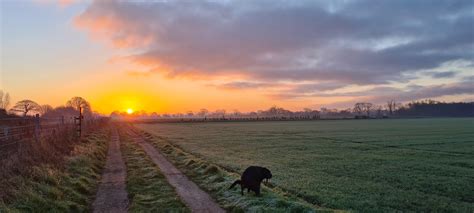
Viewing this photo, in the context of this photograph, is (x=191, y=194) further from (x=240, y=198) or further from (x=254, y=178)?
(x=254, y=178)

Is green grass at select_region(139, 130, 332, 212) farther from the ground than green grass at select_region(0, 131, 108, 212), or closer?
closer

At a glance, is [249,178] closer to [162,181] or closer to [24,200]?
[162,181]

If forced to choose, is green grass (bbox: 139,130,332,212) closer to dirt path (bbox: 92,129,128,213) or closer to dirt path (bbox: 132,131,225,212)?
dirt path (bbox: 132,131,225,212)

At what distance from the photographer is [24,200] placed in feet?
33.2

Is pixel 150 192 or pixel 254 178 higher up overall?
pixel 254 178

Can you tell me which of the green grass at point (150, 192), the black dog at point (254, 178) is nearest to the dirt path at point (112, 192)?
the green grass at point (150, 192)

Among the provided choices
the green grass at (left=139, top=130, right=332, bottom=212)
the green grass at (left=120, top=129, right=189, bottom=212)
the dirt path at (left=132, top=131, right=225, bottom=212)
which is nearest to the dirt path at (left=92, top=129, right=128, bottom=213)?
the green grass at (left=120, top=129, right=189, bottom=212)

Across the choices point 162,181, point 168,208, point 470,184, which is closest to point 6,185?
point 168,208

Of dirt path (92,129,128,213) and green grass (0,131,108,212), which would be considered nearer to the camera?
green grass (0,131,108,212)

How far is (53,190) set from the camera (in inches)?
460

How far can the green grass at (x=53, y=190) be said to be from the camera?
1009 centimetres

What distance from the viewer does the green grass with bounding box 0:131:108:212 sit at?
10086 millimetres

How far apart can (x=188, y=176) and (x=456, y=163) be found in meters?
17.6

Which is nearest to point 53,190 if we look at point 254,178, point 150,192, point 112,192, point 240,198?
point 112,192
